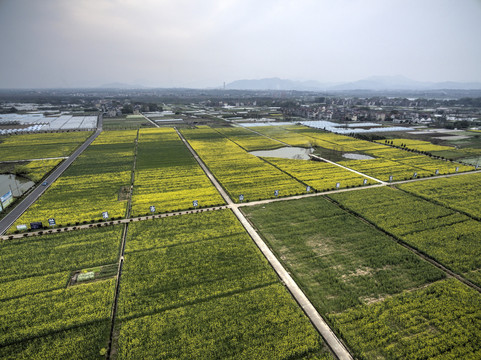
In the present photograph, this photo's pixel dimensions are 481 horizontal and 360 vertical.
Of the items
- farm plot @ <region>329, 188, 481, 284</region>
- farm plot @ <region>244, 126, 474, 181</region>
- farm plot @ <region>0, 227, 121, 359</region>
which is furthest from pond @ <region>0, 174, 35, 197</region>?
farm plot @ <region>244, 126, 474, 181</region>

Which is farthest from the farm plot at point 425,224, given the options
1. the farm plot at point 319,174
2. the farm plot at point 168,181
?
the farm plot at point 168,181

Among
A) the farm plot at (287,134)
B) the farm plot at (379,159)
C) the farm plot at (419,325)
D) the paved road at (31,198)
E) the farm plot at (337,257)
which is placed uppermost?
the farm plot at (287,134)

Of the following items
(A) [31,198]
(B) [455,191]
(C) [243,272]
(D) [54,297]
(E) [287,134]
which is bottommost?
(D) [54,297]

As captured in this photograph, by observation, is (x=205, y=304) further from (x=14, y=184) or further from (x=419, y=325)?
(x=14, y=184)

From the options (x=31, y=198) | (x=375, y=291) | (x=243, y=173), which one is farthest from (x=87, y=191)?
(x=375, y=291)

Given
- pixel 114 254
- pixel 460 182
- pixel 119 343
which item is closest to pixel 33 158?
pixel 114 254

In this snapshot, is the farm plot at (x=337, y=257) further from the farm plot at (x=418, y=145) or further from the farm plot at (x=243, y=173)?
the farm plot at (x=418, y=145)
